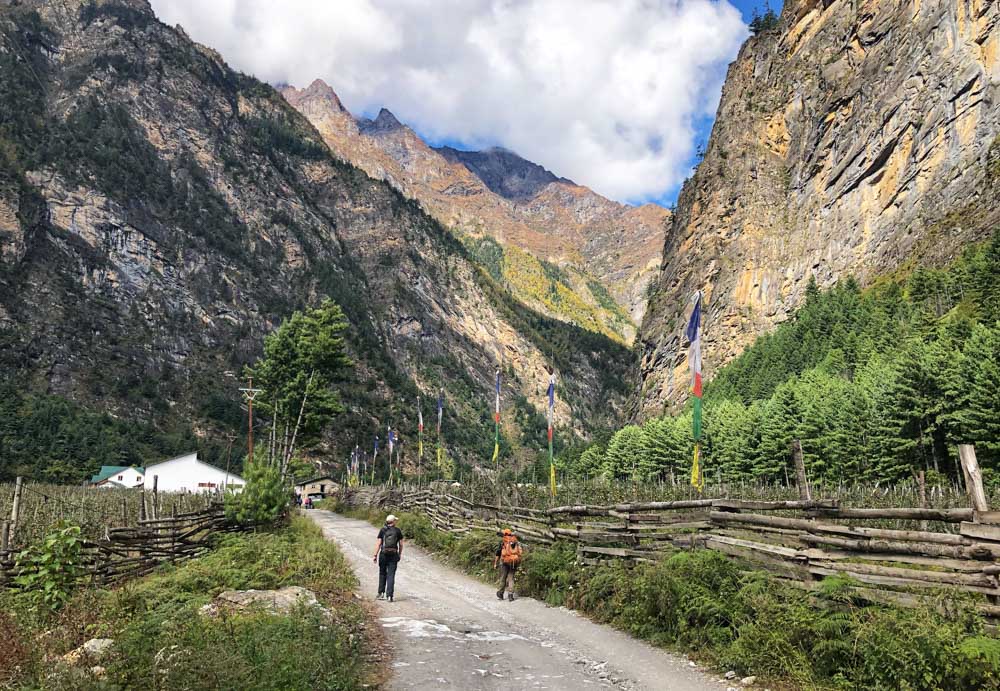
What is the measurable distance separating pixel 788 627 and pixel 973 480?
2908 mm

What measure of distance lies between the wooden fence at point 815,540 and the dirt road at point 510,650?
6.68 feet

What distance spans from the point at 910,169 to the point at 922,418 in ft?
166

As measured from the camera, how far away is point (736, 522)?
12492mm

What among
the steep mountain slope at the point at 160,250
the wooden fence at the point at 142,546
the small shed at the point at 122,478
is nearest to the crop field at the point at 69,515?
the wooden fence at the point at 142,546

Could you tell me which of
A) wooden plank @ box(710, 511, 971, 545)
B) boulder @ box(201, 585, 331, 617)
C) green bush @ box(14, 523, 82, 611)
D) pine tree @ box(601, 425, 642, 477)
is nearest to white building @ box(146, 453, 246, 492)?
pine tree @ box(601, 425, 642, 477)

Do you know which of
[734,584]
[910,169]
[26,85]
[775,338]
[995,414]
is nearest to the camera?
[734,584]

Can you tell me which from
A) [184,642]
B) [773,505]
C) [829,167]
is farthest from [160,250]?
[773,505]

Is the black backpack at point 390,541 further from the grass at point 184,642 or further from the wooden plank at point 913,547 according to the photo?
the wooden plank at point 913,547

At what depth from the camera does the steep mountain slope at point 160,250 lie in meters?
109

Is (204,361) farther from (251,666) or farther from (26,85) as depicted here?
(251,666)

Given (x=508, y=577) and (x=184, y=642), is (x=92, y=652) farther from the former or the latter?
(x=508, y=577)

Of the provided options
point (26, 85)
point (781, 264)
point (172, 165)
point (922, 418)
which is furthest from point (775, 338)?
point (26, 85)

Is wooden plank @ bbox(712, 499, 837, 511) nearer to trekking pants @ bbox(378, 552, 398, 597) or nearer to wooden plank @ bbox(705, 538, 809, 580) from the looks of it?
wooden plank @ bbox(705, 538, 809, 580)

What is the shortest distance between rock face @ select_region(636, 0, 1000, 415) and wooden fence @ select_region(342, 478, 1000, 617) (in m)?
72.0
